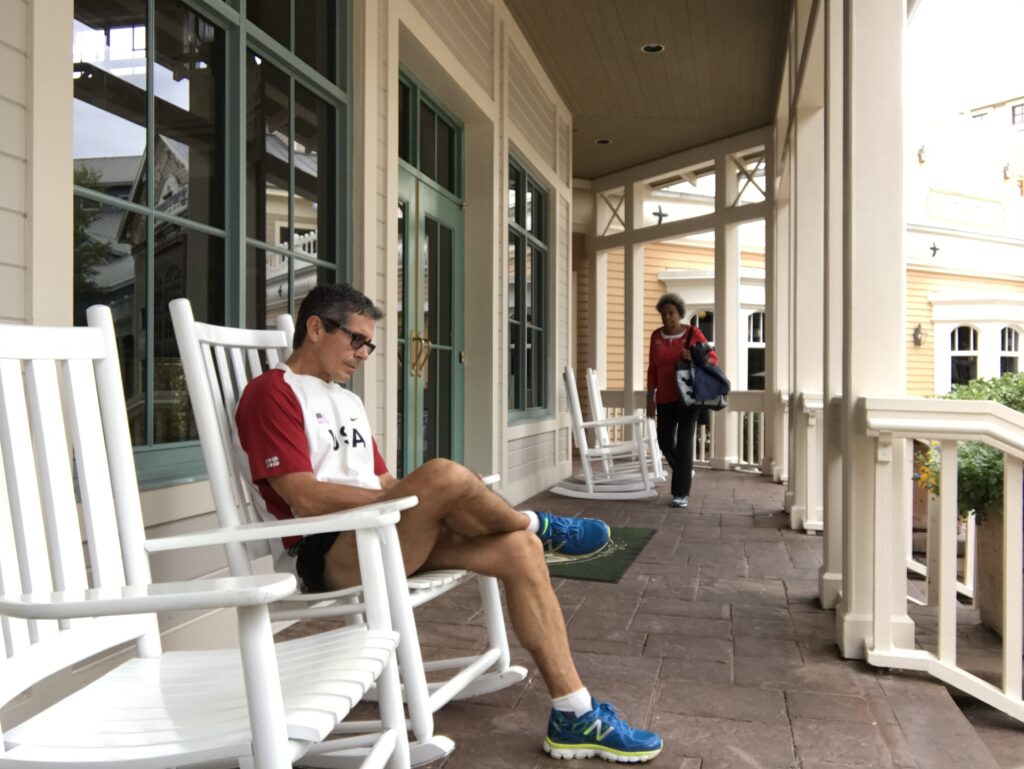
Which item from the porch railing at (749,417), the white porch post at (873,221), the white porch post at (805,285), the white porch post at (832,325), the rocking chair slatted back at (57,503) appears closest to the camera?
the rocking chair slatted back at (57,503)

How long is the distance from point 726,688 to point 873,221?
60.2 inches

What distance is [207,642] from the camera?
97.8 inches

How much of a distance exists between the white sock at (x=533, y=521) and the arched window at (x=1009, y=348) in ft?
50.3

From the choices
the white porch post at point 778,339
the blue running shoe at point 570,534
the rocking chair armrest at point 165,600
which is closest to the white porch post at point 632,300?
the white porch post at point 778,339

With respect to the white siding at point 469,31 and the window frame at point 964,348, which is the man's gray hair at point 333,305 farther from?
the window frame at point 964,348

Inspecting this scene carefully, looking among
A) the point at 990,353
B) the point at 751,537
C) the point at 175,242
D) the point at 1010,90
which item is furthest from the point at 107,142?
the point at 1010,90

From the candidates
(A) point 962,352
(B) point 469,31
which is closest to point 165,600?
(B) point 469,31

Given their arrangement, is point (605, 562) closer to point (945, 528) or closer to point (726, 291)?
point (945, 528)

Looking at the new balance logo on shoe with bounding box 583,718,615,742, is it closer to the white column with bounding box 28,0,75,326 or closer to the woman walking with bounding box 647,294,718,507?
the white column with bounding box 28,0,75,326

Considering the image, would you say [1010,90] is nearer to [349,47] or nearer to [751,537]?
[751,537]

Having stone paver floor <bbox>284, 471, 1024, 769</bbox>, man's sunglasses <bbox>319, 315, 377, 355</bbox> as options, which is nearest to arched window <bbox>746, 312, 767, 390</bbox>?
stone paver floor <bbox>284, 471, 1024, 769</bbox>

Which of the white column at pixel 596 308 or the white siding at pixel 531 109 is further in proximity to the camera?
the white column at pixel 596 308

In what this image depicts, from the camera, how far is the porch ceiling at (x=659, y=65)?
572 centimetres

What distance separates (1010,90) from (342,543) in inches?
865
